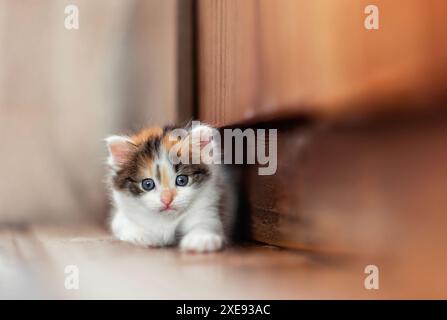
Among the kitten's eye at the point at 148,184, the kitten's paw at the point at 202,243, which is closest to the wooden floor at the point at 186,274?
the kitten's paw at the point at 202,243

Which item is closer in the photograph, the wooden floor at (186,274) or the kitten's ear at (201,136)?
the wooden floor at (186,274)

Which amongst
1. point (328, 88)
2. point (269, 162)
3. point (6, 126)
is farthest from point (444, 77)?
point (6, 126)

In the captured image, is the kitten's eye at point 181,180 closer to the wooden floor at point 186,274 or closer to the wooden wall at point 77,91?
the wooden floor at point 186,274

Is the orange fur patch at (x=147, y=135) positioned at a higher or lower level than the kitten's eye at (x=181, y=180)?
higher

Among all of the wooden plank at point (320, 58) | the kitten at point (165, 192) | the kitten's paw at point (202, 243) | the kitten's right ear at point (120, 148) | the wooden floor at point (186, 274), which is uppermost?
the wooden plank at point (320, 58)

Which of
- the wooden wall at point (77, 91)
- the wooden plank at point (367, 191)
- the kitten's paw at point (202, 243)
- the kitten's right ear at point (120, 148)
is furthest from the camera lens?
the wooden wall at point (77, 91)

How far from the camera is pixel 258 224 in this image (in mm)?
1355

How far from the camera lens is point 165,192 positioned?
3.91 feet

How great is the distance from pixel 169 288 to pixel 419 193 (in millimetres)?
432

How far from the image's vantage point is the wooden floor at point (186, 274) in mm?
909

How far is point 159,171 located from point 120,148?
13cm

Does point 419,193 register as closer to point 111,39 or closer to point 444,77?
point 444,77

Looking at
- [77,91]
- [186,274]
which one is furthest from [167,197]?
[77,91]

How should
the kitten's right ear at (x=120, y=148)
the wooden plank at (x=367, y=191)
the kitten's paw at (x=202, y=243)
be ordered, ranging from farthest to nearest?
the kitten's right ear at (x=120, y=148)
the kitten's paw at (x=202, y=243)
the wooden plank at (x=367, y=191)
